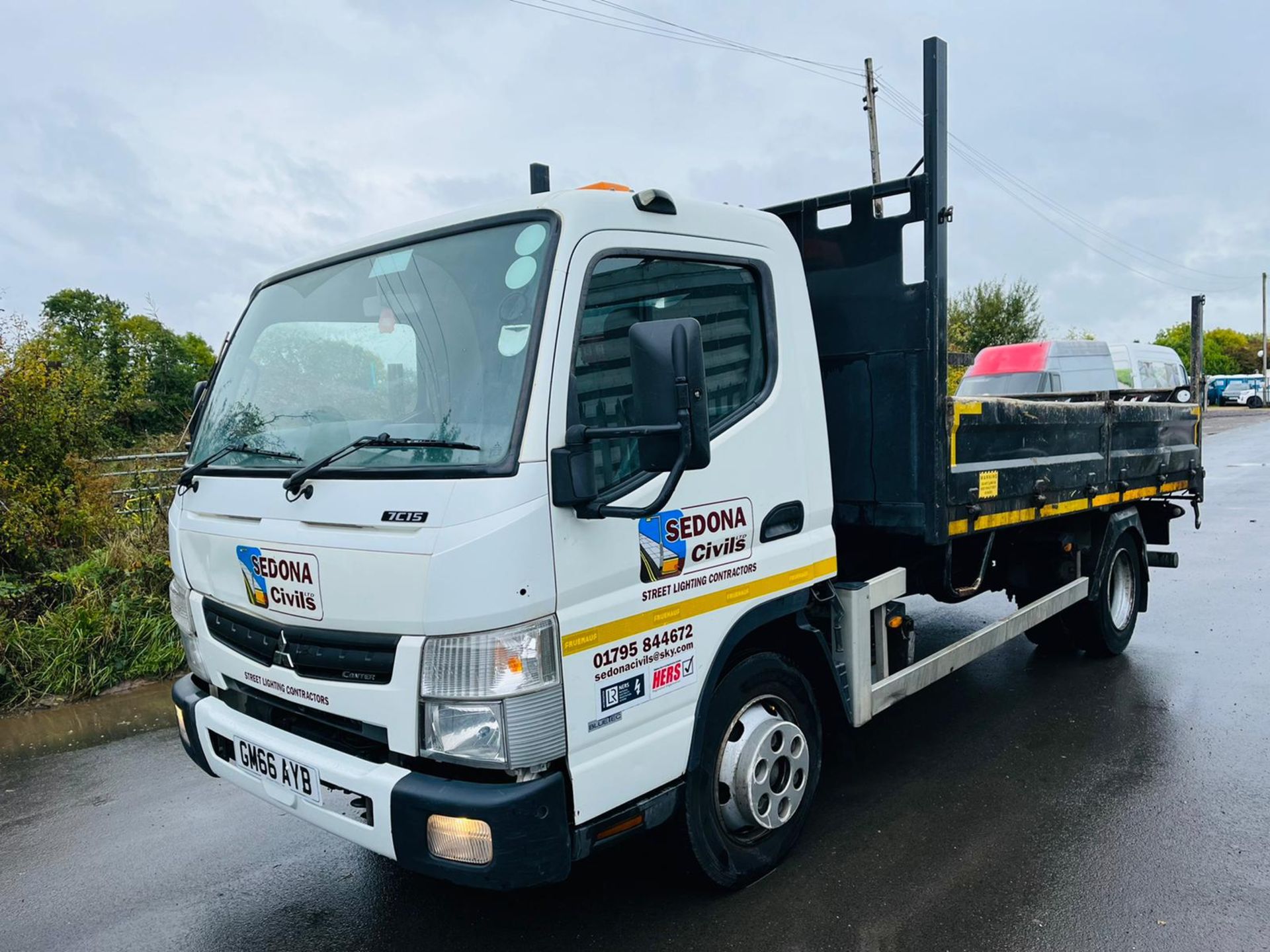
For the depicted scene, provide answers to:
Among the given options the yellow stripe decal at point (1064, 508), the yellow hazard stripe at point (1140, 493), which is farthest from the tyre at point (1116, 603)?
the yellow stripe decal at point (1064, 508)

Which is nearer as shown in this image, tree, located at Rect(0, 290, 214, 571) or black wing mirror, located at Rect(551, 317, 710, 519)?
black wing mirror, located at Rect(551, 317, 710, 519)

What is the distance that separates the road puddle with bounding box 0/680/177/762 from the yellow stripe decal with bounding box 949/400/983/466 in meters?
4.71

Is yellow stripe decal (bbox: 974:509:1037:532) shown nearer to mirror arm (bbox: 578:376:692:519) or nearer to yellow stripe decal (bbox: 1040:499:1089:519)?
yellow stripe decal (bbox: 1040:499:1089:519)

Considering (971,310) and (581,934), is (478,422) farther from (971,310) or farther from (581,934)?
(971,310)

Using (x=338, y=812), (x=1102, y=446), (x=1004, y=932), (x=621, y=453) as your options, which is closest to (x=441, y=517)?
(x=621, y=453)

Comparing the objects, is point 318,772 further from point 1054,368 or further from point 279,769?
point 1054,368

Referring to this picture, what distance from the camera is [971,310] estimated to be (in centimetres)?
3256

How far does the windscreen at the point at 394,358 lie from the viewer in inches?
97.2

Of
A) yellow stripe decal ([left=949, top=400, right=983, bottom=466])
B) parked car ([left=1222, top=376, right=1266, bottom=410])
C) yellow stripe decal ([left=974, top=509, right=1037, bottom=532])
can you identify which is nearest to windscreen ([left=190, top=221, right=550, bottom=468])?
yellow stripe decal ([left=949, top=400, right=983, bottom=466])

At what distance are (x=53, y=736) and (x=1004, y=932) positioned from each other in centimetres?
524

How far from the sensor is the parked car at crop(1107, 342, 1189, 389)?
1438 centimetres

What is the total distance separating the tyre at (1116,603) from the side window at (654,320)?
361cm

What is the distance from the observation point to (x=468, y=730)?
2.31 meters

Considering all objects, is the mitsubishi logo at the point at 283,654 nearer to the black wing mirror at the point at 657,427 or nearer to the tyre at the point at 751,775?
the black wing mirror at the point at 657,427
